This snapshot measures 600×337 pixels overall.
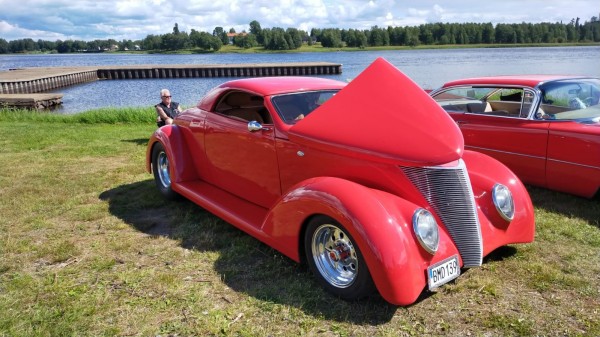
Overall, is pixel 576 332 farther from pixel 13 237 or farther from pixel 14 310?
pixel 13 237

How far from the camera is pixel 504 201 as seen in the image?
3.82m

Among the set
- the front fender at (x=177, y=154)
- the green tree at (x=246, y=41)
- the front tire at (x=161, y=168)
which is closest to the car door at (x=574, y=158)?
the front fender at (x=177, y=154)

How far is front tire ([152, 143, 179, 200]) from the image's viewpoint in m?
6.17

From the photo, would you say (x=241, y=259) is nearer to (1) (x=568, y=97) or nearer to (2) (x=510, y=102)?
(2) (x=510, y=102)

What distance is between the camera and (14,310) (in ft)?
11.3

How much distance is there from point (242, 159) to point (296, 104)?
882mm

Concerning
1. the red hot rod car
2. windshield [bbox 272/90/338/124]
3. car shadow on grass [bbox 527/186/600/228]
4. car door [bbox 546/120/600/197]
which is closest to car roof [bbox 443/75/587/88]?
car door [bbox 546/120/600/197]

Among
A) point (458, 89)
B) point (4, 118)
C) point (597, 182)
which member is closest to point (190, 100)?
point (4, 118)

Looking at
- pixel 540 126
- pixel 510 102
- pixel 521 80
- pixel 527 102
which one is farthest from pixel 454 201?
pixel 510 102

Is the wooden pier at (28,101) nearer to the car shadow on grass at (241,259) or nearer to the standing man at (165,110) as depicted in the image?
the standing man at (165,110)

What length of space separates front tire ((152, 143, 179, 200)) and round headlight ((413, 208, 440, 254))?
154 inches

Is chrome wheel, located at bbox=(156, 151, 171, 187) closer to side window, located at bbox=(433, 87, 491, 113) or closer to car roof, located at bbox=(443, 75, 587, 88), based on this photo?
side window, located at bbox=(433, 87, 491, 113)

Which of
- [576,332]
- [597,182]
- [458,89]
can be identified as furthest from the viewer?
[458,89]

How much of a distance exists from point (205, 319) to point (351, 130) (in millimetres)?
1915
